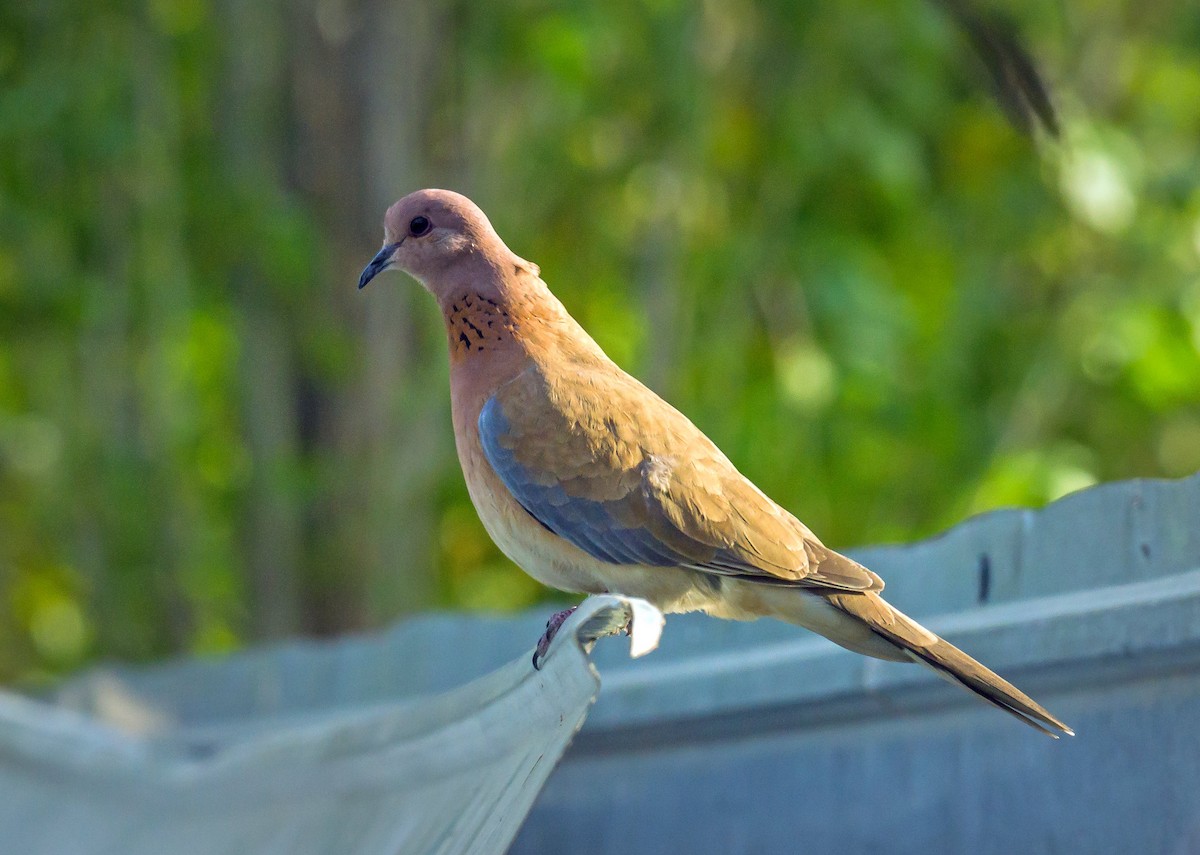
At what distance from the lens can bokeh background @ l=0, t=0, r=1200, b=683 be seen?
18.5 ft

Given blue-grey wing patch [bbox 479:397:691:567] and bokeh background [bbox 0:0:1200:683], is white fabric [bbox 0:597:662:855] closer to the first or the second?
blue-grey wing patch [bbox 479:397:691:567]

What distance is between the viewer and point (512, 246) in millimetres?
6781

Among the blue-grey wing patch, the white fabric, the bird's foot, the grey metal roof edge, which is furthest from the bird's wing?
the white fabric

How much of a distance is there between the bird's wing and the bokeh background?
8.40ft

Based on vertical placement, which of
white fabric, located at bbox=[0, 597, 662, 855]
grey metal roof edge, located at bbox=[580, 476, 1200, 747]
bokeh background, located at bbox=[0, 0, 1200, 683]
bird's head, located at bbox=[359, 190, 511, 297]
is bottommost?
white fabric, located at bbox=[0, 597, 662, 855]

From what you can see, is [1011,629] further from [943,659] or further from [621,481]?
[621,481]

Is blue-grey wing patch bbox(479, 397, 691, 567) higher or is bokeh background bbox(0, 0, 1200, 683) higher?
bokeh background bbox(0, 0, 1200, 683)

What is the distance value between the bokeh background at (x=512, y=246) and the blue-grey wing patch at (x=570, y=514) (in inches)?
105

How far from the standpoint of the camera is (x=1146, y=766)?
2.05 meters

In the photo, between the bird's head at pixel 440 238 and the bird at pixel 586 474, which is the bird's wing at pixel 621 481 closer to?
the bird at pixel 586 474

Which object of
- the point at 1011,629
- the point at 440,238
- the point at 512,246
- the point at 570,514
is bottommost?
the point at 1011,629

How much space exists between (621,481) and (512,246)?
4.42m

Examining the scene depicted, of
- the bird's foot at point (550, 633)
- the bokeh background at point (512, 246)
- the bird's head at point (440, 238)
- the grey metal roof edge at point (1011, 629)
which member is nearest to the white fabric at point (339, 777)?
the bird's foot at point (550, 633)

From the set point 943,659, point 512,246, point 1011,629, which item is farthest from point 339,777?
point 512,246
